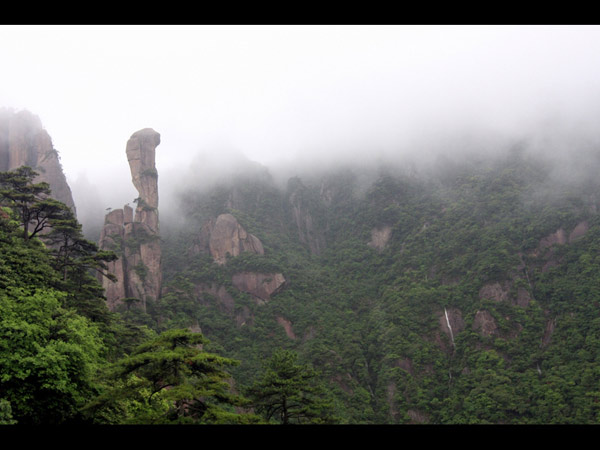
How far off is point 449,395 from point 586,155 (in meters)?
68.2

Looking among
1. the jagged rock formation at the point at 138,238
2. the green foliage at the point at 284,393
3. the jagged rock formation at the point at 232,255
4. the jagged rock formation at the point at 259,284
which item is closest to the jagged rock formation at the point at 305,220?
the jagged rock formation at the point at 232,255

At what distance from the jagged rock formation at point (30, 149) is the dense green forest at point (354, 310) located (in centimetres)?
1722

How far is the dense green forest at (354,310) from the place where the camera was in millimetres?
12812

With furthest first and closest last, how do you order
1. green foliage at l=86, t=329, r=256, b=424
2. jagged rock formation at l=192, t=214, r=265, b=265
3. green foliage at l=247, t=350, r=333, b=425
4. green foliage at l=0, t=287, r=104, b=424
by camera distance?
1. jagged rock formation at l=192, t=214, r=265, b=265
2. green foliage at l=247, t=350, r=333, b=425
3. green foliage at l=0, t=287, r=104, b=424
4. green foliage at l=86, t=329, r=256, b=424

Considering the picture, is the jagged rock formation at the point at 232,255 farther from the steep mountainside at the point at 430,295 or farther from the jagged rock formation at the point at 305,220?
the jagged rock formation at the point at 305,220

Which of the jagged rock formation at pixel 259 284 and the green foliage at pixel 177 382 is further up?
the jagged rock formation at pixel 259 284

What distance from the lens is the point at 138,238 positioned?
6141cm

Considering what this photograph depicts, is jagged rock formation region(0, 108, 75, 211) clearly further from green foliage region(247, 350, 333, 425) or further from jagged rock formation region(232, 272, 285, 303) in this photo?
green foliage region(247, 350, 333, 425)

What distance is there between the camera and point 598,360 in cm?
4994

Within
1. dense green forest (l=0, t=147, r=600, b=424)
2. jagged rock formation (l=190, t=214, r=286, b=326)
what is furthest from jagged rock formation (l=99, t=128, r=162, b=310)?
jagged rock formation (l=190, t=214, r=286, b=326)

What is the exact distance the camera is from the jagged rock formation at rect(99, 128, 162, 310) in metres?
53.6

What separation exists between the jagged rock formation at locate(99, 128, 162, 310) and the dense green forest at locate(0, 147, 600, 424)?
150 inches
